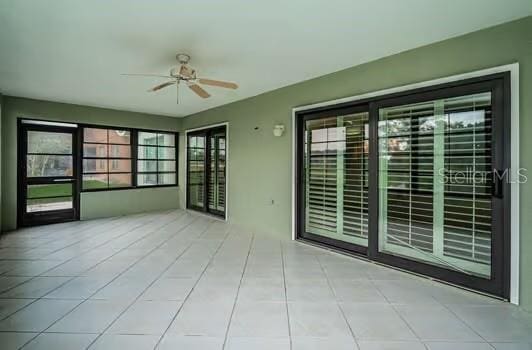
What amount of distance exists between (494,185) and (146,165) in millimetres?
6976

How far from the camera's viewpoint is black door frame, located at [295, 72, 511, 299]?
2.52 m

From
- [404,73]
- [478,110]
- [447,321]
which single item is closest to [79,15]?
[404,73]

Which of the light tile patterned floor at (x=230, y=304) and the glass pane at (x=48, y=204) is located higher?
the glass pane at (x=48, y=204)

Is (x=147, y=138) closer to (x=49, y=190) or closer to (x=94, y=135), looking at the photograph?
(x=94, y=135)

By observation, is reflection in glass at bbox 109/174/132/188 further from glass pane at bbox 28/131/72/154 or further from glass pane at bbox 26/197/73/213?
glass pane at bbox 28/131/72/154

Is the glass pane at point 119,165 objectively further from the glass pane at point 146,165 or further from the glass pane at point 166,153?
the glass pane at point 166,153

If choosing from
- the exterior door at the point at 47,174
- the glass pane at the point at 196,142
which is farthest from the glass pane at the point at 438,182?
the exterior door at the point at 47,174

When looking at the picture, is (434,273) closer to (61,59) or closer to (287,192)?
(287,192)

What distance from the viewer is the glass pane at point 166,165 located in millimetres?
7475

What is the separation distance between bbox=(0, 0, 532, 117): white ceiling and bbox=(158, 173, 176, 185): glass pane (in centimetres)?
355

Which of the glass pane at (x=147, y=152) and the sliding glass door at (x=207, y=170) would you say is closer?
the sliding glass door at (x=207, y=170)

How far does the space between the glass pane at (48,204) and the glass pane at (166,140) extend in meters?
2.49

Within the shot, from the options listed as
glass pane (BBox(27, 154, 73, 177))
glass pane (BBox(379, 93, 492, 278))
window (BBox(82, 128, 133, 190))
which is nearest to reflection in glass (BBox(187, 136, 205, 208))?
window (BBox(82, 128, 133, 190))

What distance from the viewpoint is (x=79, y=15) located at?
97.6 inches
